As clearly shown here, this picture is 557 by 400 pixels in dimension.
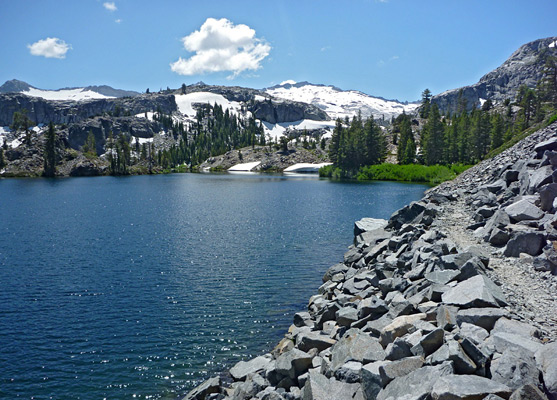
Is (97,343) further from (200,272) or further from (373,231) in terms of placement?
(373,231)

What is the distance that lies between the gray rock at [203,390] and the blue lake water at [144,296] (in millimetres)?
1231

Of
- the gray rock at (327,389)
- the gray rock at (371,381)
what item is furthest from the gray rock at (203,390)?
the gray rock at (371,381)

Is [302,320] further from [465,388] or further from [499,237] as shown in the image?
[465,388]

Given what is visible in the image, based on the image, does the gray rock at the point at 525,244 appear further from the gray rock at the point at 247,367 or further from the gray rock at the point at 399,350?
the gray rock at the point at 247,367

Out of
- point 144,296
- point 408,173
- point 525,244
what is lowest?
point 144,296

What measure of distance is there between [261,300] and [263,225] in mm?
25288

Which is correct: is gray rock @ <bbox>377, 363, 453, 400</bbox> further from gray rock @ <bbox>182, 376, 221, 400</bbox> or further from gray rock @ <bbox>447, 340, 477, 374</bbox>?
gray rock @ <bbox>182, 376, 221, 400</bbox>

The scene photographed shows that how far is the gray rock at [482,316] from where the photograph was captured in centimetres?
1064

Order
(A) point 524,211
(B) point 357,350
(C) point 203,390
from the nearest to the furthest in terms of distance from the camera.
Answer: (B) point 357,350 < (C) point 203,390 < (A) point 524,211

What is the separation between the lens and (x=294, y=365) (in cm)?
1271

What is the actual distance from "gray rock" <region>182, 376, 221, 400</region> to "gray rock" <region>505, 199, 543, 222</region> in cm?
1668

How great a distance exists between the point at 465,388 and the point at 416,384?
1.14 meters

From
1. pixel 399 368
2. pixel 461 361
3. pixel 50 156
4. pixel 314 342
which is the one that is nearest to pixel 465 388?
pixel 461 361

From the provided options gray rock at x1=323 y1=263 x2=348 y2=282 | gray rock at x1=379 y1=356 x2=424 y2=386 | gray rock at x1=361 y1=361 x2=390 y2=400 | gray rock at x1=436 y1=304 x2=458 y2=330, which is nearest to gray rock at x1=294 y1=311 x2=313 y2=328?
gray rock at x1=323 y1=263 x2=348 y2=282
